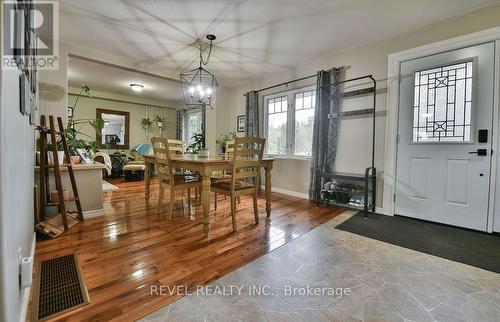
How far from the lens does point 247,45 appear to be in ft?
11.0

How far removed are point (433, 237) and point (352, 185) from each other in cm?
114

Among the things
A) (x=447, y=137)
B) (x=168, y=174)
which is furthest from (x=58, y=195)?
(x=447, y=137)

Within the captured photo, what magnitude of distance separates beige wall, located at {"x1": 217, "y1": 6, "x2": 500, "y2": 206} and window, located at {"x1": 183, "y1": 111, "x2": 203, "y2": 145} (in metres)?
3.29

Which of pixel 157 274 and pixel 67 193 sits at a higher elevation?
pixel 67 193

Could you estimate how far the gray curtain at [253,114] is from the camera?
470cm

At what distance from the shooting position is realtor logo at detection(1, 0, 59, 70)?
86 centimetres

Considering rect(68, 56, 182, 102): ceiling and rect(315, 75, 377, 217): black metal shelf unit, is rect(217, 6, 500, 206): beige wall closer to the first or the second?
rect(315, 75, 377, 217): black metal shelf unit

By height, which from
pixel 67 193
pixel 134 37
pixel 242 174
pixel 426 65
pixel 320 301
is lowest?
pixel 320 301

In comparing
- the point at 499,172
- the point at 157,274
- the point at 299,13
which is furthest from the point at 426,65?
the point at 157,274

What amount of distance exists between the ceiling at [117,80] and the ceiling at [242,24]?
973 mm

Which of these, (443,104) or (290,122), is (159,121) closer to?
(290,122)

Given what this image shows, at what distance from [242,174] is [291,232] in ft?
2.66

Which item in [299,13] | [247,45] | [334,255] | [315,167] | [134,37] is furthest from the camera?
[315,167]

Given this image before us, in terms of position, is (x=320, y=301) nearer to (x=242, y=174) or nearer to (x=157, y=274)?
(x=157, y=274)
